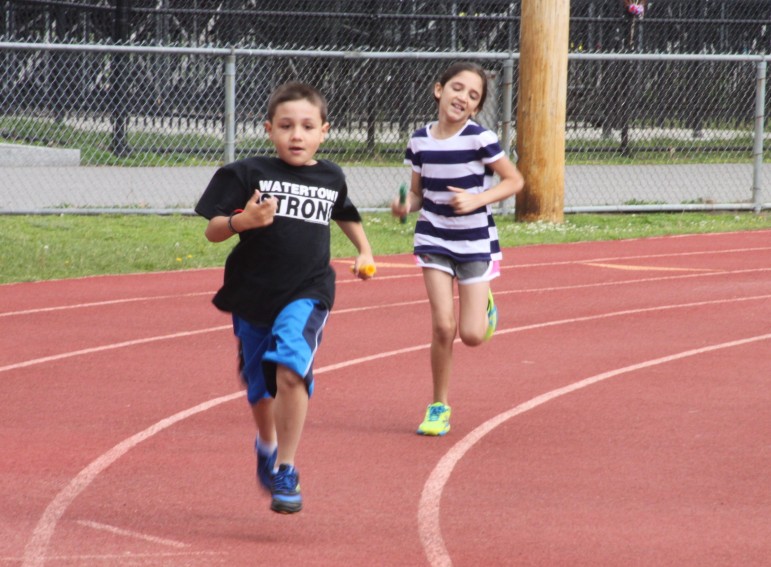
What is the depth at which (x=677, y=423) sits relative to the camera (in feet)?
22.6

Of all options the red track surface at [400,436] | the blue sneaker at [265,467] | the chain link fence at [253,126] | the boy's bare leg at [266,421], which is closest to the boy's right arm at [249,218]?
the boy's bare leg at [266,421]

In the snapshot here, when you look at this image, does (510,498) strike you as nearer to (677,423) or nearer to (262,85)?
(677,423)

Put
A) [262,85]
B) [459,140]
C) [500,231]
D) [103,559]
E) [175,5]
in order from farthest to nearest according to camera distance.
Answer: [175,5], [262,85], [500,231], [459,140], [103,559]

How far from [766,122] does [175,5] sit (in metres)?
8.97

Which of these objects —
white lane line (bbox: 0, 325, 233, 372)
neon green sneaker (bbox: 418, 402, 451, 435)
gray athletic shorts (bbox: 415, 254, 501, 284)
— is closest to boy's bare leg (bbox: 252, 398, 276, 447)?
neon green sneaker (bbox: 418, 402, 451, 435)

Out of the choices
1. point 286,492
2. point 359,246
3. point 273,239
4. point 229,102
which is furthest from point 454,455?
point 229,102

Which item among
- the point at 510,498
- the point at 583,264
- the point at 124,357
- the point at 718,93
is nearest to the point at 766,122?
the point at 718,93

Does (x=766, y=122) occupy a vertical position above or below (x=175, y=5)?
below

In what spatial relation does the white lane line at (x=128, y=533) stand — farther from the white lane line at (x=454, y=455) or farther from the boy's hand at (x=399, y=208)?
the boy's hand at (x=399, y=208)

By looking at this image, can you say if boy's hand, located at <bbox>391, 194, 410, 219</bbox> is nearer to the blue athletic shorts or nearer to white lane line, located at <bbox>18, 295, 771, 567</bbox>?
the blue athletic shorts

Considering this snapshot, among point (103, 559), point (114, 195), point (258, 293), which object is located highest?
point (258, 293)

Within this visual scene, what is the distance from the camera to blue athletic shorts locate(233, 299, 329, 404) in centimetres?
510

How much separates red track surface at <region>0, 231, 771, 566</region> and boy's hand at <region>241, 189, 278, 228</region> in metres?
1.07

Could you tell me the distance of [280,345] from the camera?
5.11 meters
